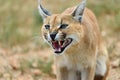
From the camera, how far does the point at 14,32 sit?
514 inches

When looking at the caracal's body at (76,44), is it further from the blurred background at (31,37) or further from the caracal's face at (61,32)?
the blurred background at (31,37)

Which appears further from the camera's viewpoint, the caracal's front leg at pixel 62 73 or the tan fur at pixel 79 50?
the caracal's front leg at pixel 62 73

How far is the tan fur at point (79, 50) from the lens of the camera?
22.9 feet

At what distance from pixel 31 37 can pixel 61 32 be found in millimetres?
5743

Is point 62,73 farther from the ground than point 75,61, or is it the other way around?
point 75,61

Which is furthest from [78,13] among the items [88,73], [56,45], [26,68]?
[26,68]

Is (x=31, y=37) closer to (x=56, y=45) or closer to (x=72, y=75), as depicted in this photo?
(x=72, y=75)

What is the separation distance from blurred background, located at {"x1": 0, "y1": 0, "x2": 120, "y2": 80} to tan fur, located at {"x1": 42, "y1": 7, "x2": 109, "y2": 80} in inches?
18.7

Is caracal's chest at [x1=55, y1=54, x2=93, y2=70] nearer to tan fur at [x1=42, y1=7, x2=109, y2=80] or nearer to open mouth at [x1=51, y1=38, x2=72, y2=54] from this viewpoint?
tan fur at [x1=42, y1=7, x2=109, y2=80]

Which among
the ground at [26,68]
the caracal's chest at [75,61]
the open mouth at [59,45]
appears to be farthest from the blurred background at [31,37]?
the open mouth at [59,45]

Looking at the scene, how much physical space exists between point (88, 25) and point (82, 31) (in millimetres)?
360

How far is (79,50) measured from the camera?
23.8ft

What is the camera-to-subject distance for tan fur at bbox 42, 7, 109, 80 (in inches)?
275

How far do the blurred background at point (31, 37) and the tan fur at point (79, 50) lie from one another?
0.48 meters
